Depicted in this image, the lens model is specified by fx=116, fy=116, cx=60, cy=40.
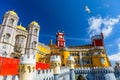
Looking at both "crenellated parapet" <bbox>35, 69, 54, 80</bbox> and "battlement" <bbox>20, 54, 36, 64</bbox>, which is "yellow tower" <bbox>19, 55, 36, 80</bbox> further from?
"crenellated parapet" <bbox>35, 69, 54, 80</bbox>

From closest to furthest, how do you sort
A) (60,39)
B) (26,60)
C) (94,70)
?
(26,60), (94,70), (60,39)

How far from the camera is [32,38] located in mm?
47625

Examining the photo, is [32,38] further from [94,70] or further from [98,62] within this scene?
[98,62]

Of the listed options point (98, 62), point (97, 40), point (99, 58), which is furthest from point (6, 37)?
point (97, 40)

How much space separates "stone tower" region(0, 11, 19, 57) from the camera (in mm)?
37562

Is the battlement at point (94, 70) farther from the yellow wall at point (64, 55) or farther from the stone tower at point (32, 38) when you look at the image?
the stone tower at point (32, 38)

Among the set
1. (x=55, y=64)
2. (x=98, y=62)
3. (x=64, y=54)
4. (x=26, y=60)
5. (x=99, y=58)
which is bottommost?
(x=55, y=64)

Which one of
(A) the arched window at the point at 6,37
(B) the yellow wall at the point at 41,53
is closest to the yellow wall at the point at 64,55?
(B) the yellow wall at the point at 41,53

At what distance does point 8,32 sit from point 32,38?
10.3 m

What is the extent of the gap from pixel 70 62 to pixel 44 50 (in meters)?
24.8

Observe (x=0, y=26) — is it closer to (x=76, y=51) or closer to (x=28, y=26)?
(x=28, y=26)

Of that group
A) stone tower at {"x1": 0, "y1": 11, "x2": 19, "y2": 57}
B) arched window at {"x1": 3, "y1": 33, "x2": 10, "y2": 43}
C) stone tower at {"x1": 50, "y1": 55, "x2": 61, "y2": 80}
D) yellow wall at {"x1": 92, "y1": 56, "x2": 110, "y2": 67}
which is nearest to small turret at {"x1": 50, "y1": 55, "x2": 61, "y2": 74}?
stone tower at {"x1": 50, "y1": 55, "x2": 61, "y2": 80}

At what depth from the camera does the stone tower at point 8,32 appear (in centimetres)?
3756

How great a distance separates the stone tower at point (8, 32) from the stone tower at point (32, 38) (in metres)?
6.62
